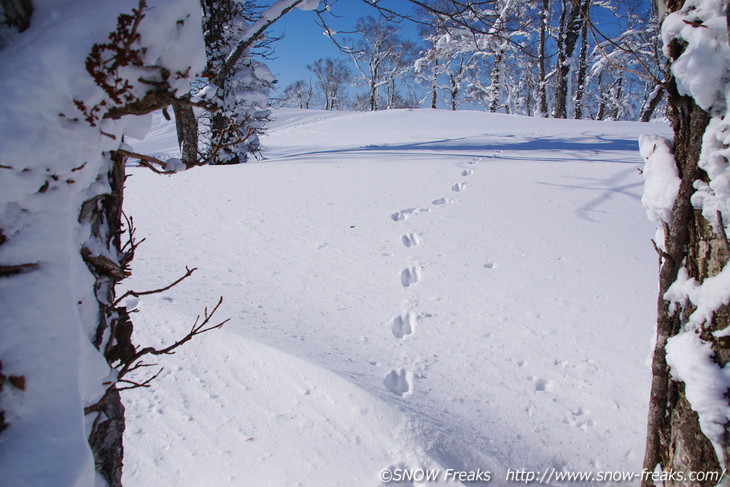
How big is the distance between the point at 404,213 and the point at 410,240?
1.73ft

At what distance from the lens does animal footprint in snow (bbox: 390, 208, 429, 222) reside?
3465mm

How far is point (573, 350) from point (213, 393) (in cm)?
169

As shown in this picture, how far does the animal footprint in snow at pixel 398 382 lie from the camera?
1779mm

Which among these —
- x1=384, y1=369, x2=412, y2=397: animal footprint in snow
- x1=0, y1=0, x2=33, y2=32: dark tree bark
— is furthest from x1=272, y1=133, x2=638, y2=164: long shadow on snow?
x1=0, y1=0, x2=33, y2=32: dark tree bark

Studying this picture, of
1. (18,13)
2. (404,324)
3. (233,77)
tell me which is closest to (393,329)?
(404,324)

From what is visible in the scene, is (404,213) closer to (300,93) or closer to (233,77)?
(233,77)

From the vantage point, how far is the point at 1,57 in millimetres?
672

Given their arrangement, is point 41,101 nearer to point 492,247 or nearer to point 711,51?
point 711,51

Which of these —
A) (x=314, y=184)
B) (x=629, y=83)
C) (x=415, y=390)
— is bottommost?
(x=415, y=390)

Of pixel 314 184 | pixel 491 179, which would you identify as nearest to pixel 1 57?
pixel 314 184

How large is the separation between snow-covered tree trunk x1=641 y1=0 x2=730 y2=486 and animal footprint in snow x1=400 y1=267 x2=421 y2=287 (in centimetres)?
151

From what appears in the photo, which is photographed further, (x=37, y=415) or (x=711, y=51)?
(x=711, y=51)

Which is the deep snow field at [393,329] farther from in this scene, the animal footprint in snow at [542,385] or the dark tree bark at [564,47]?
the dark tree bark at [564,47]

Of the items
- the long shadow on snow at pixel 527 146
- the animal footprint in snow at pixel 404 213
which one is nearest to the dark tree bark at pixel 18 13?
the animal footprint in snow at pixel 404 213
